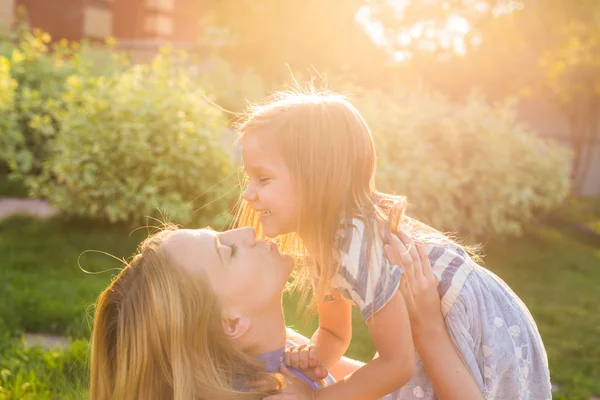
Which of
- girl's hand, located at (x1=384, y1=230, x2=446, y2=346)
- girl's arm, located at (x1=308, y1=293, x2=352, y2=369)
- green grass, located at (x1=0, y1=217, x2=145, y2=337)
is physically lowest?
green grass, located at (x1=0, y1=217, x2=145, y2=337)

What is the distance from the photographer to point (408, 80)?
43.0 ft

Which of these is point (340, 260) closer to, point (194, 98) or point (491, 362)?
point (491, 362)

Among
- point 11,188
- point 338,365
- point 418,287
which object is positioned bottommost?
point 11,188

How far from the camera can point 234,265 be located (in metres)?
2.15

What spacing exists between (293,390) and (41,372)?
160 cm

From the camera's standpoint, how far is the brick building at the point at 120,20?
17141 mm

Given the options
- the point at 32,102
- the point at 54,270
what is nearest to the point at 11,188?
the point at 32,102

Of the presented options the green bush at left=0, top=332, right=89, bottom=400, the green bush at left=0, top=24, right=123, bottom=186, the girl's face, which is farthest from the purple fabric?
the green bush at left=0, top=24, right=123, bottom=186

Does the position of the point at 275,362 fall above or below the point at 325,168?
below

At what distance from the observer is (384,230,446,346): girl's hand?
2.17 metres

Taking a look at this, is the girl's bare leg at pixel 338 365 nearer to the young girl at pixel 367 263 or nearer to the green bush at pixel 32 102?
the young girl at pixel 367 263

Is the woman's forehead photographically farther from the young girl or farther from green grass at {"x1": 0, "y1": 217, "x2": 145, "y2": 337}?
green grass at {"x1": 0, "y1": 217, "x2": 145, "y2": 337}

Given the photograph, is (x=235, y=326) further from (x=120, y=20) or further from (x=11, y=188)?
(x=120, y=20)

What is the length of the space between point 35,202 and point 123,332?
6816 millimetres
